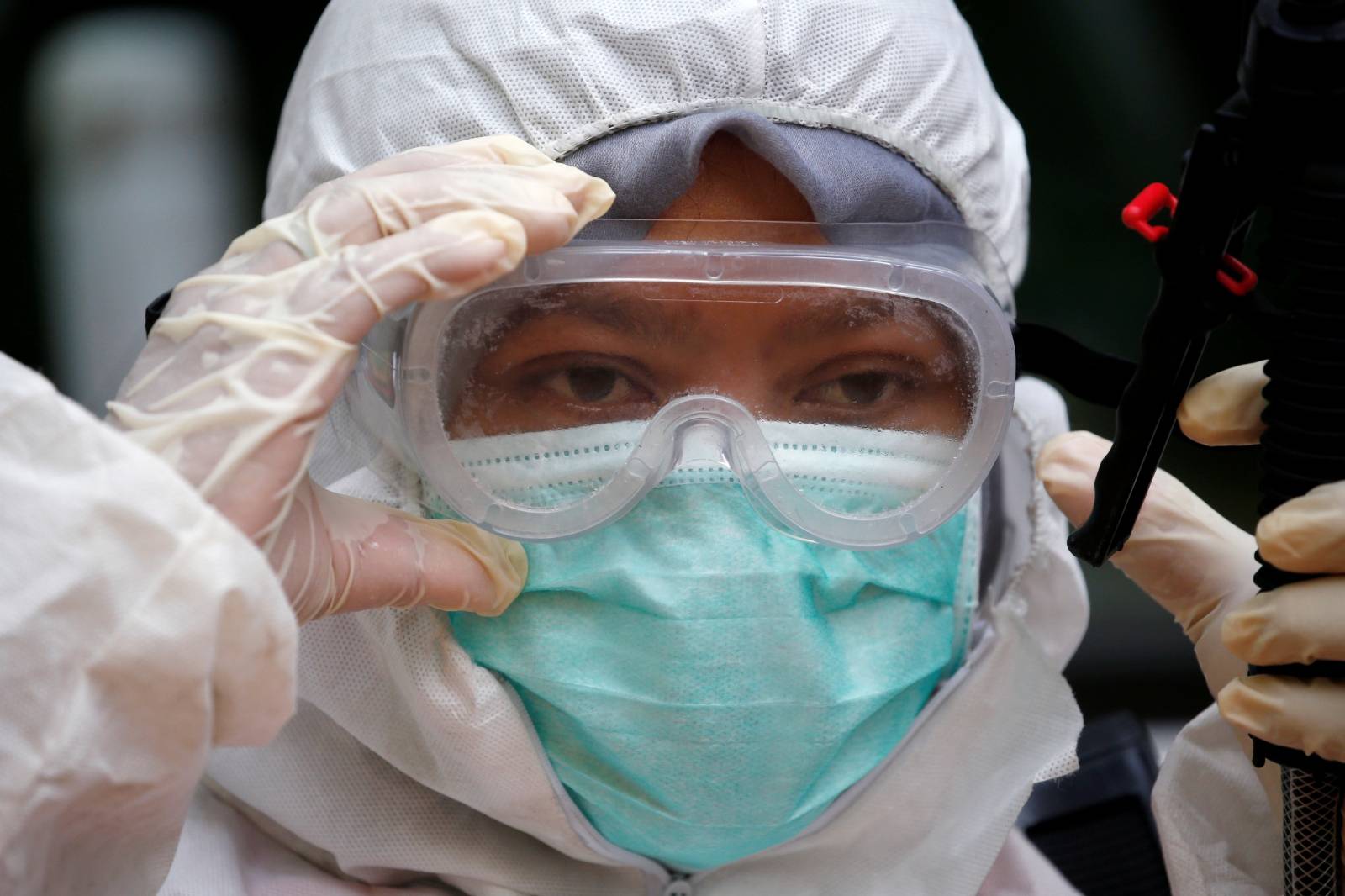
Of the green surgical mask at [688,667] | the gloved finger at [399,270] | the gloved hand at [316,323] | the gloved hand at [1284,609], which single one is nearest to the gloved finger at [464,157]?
the gloved hand at [316,323]

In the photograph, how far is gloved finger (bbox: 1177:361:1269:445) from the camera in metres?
1.02

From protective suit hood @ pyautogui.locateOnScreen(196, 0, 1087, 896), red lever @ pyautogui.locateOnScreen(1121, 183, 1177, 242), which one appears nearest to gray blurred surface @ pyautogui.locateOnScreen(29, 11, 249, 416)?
protective suit hood @ pyautogui.locateOnScreen(196, 0, 1087, 896)

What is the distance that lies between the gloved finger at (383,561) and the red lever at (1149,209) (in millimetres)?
615

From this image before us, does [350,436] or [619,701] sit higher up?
[350,436]

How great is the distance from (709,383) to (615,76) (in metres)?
0.31

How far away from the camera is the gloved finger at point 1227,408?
1021 millimetres

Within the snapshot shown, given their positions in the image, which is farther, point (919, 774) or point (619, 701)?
point (919, 774)

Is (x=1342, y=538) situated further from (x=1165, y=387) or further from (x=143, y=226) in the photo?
(x=143, y=226)

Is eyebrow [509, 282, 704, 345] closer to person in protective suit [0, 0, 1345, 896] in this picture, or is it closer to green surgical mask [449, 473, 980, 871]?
person in protective suit [0, 0, 1345, 896]

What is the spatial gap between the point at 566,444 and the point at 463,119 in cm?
34

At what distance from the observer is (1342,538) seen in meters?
0.95

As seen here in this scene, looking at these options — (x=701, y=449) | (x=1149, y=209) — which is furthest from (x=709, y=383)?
(x=1149, y=209)

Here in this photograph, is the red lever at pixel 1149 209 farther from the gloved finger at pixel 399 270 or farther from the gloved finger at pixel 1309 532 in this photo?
the gloved finger at pixel 399 270

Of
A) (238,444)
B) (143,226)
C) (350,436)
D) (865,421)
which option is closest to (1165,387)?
(865,421)
